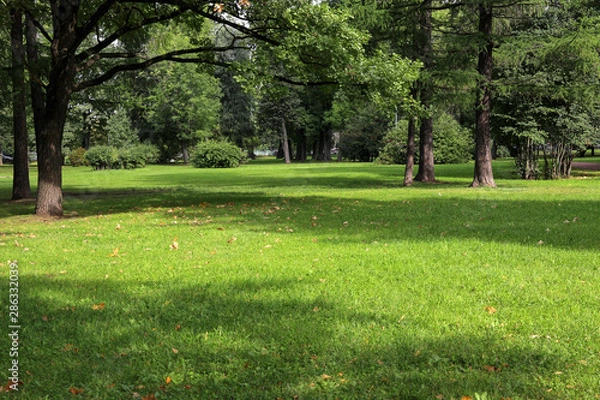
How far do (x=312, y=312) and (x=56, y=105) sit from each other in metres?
10.2

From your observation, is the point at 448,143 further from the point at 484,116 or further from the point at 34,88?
the point at 34,88

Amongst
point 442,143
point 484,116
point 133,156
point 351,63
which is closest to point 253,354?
point 351,63

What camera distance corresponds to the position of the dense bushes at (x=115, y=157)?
142 ft

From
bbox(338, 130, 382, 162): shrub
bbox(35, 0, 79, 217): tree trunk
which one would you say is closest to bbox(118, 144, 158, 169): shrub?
bbox(338, 130, 382, 162): shrub

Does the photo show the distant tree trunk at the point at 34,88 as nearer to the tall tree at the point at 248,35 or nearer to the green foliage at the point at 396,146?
the tall tree at the point at 248,35

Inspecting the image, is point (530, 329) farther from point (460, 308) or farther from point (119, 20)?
point (119, 20)

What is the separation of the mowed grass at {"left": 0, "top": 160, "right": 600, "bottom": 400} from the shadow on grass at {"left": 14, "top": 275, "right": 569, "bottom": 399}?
1cm

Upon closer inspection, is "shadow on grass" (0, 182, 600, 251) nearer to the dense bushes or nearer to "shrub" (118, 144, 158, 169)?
the dense bushes

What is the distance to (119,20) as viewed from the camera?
49.0 feet

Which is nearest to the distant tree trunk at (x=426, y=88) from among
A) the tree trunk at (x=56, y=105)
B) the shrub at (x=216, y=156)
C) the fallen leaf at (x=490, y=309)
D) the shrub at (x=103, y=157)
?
the tree trunk at (x=56, y=105)

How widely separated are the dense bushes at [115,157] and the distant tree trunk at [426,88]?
29.1 m

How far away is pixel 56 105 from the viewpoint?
12.3m

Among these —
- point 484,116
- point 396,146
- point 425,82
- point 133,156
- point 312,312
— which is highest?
point 425,82

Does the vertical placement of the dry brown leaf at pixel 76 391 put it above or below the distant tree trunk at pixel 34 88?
below
